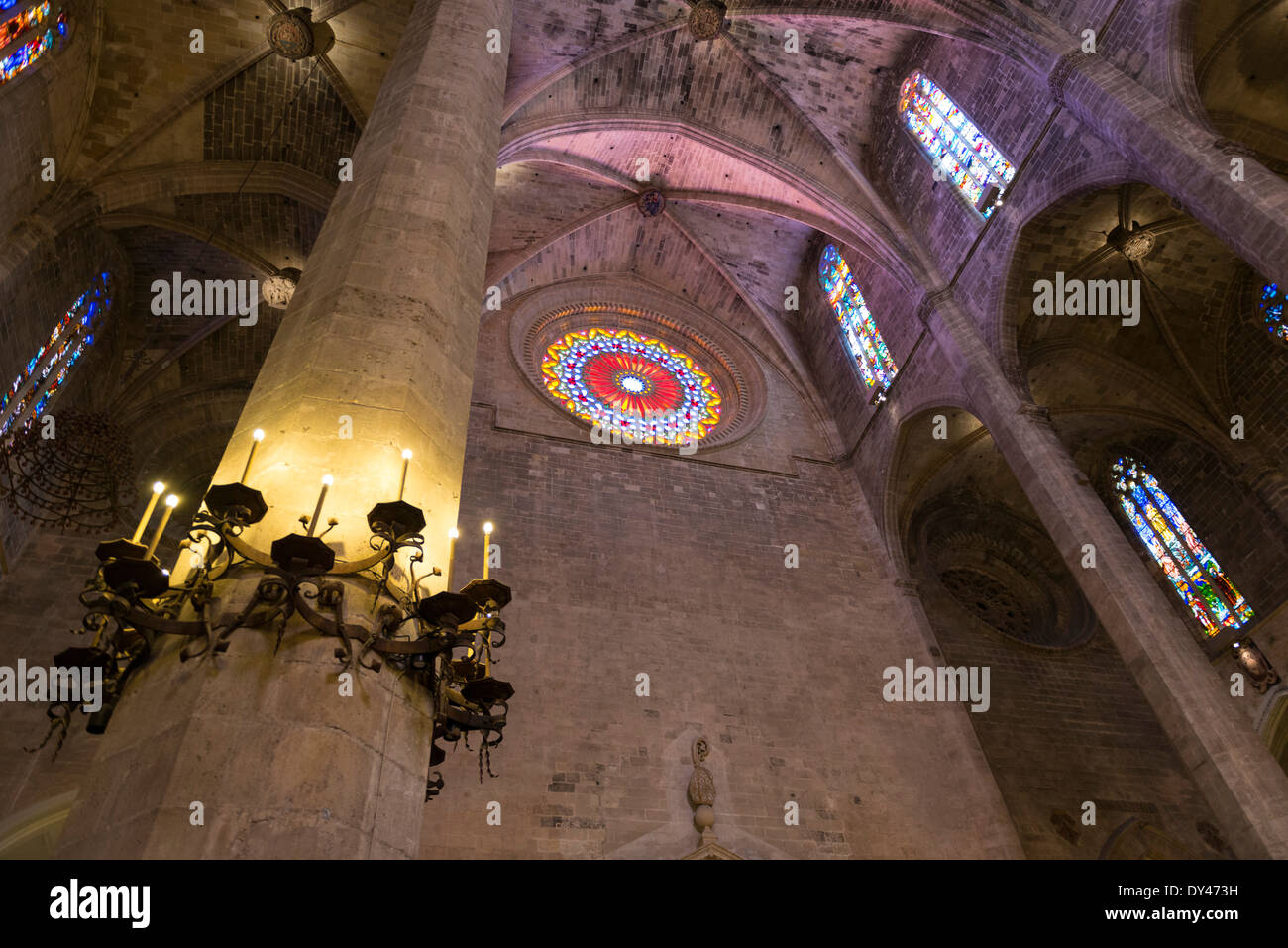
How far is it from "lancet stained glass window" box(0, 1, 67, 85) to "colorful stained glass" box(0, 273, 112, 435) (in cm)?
290

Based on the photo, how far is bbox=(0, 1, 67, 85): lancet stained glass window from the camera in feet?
24.0

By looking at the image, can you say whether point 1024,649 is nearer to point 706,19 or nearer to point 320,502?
point 706,19

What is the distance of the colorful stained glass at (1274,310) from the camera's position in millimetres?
11273

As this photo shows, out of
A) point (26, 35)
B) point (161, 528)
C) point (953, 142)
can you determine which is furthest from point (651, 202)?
point (161, 528)

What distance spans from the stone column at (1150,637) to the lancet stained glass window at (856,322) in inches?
115

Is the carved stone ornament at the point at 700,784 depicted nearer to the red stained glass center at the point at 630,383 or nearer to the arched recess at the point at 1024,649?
the arched recess at the point at 1024,649

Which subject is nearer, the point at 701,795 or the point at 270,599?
the point at 270,599

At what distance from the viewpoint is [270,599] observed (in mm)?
2889

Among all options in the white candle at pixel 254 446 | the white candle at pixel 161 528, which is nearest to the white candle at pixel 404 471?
the white candle at pixel 254 446

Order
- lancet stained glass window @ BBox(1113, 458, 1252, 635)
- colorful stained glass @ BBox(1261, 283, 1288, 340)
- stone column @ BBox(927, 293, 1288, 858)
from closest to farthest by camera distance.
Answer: stone column @ BBox(927, 293, 1288, 858), colorful stained glass @ BBox(1261, 283, 1288, 340), lancet stained glass window @ BBox(1113, 458, 1252, 635)

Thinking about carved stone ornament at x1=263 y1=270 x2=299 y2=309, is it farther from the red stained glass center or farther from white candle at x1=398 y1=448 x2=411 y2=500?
white candle at x1=398 y1=448 x2=411 y2=500

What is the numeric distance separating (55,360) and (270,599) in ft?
29.9

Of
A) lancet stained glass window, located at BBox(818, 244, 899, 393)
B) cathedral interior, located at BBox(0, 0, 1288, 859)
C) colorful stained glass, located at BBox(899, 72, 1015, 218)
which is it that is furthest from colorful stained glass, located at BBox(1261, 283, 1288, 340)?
lancet stained glass window, located at BBox(818, 244, 899, 393)

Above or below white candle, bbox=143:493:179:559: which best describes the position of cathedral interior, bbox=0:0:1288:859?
above
